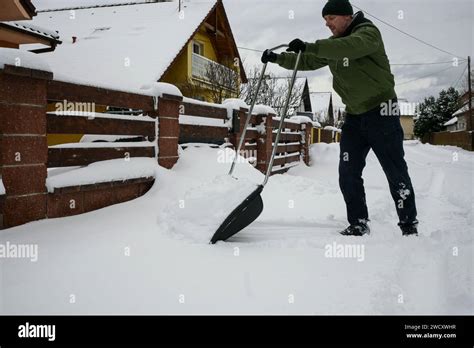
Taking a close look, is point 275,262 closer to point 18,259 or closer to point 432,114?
point 18,259

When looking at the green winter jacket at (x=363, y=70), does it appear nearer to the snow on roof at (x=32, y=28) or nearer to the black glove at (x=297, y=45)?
the black glove at (x=297, y=45)

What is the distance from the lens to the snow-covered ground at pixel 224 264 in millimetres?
1757

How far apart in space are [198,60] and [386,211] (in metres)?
16.3

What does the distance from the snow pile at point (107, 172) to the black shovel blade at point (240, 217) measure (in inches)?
49.3

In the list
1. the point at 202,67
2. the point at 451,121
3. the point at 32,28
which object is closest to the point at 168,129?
the point at 32,28

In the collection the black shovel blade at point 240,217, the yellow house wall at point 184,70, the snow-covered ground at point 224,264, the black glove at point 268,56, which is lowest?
the snow-covered ground at point 224,264

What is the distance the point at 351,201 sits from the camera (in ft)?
10.6

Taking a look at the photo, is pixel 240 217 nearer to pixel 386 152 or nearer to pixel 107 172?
pixel 386 152

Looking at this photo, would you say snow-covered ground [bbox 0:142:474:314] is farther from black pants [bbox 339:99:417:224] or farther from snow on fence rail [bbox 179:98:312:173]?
snow on fence rail [bbox 179:98:312:173]

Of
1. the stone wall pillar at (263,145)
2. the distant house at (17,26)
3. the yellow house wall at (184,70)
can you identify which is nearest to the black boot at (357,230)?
the stone wall pillar at (263,145)

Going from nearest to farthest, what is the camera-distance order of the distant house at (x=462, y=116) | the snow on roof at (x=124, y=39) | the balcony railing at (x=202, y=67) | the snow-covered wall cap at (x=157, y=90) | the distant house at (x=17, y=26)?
the snow-covered wall cap at (x=157, y=90) < the distant house at (x=17, y=26) < the snow on roof at (x=124, y=39) < the balcony railing at (x=202, y=67) < the distant house at (x=462, y=116)

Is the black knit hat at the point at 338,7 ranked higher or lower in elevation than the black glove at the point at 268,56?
higher

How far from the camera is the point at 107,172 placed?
3395 millimetres
